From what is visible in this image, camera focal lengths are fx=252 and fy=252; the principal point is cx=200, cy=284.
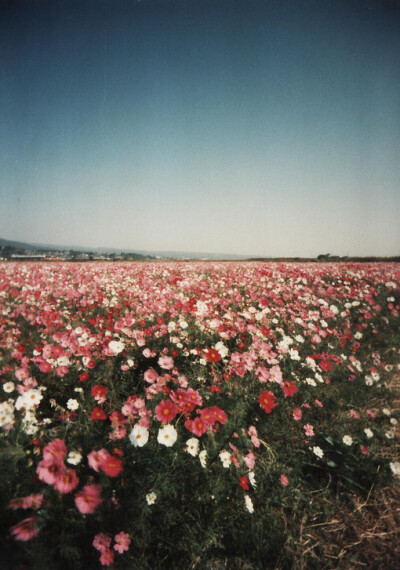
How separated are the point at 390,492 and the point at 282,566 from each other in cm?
112

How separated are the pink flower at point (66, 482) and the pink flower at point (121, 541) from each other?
383mm

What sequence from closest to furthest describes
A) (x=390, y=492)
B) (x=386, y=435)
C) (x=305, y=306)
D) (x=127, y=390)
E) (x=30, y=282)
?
(x=390, y=492) → (x=386, y=435) → (x=127, y=390) → (x=305, y=306) → (x=30, y=282)

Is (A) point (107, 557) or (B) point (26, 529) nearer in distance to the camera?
(B) point (26, 529)

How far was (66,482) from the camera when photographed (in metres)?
1.24

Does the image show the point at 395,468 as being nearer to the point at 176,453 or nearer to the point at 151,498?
the point at 176,453

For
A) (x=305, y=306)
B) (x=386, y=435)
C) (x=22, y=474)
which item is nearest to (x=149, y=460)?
(x=22, y=474)

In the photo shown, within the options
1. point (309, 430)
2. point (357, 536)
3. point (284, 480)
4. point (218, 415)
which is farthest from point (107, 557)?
point (309, 430)

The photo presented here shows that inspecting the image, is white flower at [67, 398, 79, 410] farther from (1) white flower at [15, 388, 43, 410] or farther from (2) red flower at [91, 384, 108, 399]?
(1) white flower at [15, 388, 43, 410]

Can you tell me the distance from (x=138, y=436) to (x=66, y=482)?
437 mm

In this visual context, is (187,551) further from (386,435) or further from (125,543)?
(386,435)

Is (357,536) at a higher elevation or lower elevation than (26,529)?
lower

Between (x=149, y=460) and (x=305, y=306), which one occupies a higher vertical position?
(x=305, y=306)

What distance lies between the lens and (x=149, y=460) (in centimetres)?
165

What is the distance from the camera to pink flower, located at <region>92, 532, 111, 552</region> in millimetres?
1262
